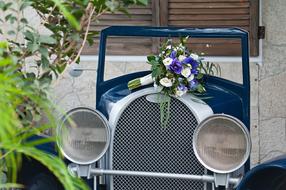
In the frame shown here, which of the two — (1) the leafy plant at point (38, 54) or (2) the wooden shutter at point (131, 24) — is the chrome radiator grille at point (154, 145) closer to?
(1) the leafy plant at point (38, 54)

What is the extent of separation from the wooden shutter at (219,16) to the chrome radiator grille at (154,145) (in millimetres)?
2422

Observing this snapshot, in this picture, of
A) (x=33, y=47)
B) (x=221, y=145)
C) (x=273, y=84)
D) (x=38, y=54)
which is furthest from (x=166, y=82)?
(x=273, y=84)

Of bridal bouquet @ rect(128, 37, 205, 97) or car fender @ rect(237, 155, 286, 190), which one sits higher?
bridal bouquet @ rect(128, 37, 205, 97)

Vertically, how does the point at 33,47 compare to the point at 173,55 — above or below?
above

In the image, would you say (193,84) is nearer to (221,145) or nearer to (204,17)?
(221,145)

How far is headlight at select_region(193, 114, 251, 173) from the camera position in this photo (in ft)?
10.5

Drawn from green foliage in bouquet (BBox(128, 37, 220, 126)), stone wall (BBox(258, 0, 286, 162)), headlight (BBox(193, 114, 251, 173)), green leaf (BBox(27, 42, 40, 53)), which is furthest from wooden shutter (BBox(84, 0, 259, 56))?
green leaf (BBox(27, 42, 40, 53))

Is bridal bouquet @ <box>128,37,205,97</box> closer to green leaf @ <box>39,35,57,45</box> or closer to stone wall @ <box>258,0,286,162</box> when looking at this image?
green leaf @ <box>39,35,57,45</box>

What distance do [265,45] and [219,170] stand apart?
2805mm

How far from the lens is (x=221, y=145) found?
322cm

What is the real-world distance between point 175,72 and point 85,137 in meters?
0.52

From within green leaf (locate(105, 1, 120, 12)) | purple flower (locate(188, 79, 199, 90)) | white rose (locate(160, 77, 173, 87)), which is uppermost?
green leaf (locate(105, 1, 120, 12))

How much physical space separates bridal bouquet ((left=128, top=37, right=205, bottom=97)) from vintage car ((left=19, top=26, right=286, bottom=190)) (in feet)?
0.14

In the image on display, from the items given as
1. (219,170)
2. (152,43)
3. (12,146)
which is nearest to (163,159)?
(219,170)
